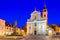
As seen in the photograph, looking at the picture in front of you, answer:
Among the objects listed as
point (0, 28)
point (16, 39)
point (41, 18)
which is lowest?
point (16, 39)

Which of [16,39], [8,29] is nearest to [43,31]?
[8,29]

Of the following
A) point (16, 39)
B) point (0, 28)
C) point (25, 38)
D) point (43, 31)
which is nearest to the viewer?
point (16, 39)

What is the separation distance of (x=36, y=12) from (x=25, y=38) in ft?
29.1

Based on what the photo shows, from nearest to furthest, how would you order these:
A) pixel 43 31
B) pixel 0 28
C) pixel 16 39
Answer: pixel 16 39 < pixel 0 28 < pixel 43 31

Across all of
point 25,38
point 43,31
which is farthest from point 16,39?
point 43,31

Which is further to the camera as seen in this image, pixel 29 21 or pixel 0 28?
pixel 29 21

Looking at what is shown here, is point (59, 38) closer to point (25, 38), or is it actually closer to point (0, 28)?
point (25, 38)

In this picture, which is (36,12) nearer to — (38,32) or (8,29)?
(38,32)

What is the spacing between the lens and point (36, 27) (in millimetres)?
31828

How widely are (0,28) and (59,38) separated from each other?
31.0ft

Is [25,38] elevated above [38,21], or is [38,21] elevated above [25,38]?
[38,21]

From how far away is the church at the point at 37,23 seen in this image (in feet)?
102

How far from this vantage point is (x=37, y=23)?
32.0 meters

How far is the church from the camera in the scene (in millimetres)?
31150
